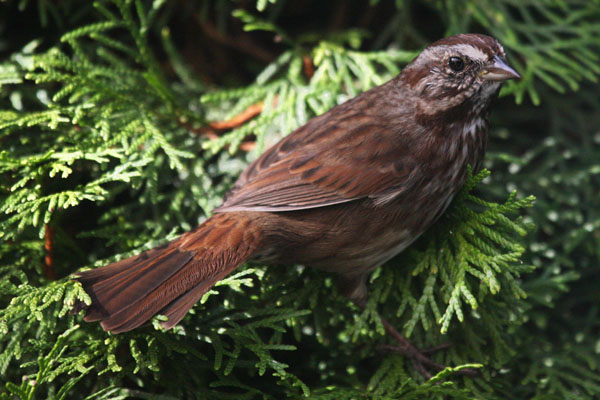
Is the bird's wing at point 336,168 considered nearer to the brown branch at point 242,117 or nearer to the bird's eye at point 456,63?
the bird's eye at point 456,63

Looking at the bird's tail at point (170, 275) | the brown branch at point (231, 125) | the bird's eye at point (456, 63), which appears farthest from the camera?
the brown branch at point (231, 125)

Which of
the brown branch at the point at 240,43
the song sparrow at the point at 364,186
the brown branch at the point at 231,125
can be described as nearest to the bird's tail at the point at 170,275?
the song sparrow at the point at 364,186

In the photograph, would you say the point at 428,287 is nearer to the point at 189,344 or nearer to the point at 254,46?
the point at 189,344

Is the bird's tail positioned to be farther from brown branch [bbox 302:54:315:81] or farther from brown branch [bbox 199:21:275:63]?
brown branch [bbox 199:21:275:63]

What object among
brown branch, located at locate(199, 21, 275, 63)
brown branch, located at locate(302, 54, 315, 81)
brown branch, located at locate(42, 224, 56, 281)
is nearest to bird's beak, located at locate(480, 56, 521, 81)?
brown branch, located at locate(302, 54, 315, 81)

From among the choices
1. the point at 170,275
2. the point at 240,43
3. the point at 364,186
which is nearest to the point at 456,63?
the point at 364,186

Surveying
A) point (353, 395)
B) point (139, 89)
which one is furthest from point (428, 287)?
point (139, 89)
